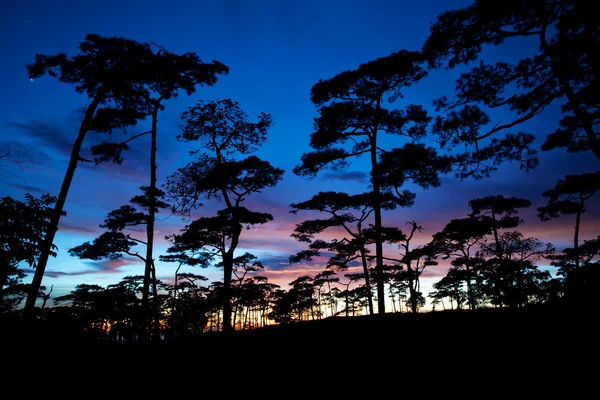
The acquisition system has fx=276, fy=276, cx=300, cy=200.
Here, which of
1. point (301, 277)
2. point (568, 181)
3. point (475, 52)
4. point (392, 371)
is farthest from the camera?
point (301, 277)

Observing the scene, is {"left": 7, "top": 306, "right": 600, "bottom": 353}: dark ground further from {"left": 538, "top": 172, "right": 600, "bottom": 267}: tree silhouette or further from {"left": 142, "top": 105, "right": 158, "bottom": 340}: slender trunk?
{"left": 538, "top": 172, "right": 600, "bottom": 267}: tree silhouette

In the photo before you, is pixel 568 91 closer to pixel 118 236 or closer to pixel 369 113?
pixel 369 113

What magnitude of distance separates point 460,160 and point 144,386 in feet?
32.3

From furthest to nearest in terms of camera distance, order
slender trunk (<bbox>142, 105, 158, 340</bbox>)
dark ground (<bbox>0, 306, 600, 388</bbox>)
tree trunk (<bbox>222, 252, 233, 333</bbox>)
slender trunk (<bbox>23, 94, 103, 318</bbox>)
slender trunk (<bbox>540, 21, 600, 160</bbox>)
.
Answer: tree trunk (<bbox>222, 252, 233, 333</bbox>) → slender trunk (<bbox>142, 105, 158, 340</bbox>) → slender trunk (<bbox>23, 94, 103, 318</bbox>) → slender trunk (<bbox>540, 21, 600, 160</bbox>) → dark ground (<bbox>0, 306, 600, 388</bbox>)

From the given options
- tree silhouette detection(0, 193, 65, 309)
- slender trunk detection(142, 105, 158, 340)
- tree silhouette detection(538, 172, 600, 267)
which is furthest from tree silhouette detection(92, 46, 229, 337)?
tree silhouette detection(538, 172, 600, 267)

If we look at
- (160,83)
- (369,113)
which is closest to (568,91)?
(369,113)

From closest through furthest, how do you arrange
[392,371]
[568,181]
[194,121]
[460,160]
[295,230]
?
[392,371]
[460,160]
[194,121]
[568,181]
[295,230]

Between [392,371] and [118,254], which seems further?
[118,254]

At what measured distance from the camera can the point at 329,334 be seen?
6.29m

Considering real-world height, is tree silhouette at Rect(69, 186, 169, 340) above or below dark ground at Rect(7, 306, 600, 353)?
above

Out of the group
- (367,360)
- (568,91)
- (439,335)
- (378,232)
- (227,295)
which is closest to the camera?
(367,360)

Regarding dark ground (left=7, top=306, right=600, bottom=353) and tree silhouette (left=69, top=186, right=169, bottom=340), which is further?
tree silhouette (left=69, top=186, right=169, bottom=340)

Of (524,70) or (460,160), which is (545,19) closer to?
(524,70)

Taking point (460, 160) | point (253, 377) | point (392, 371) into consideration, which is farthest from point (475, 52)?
point (253, 377)
